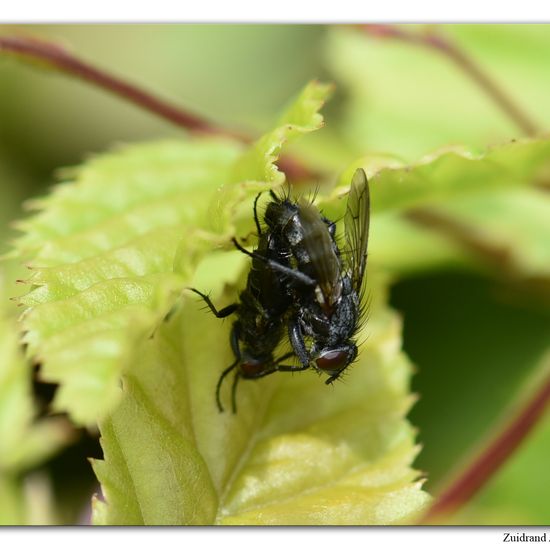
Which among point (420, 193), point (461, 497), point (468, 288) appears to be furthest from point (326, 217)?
point (468, 288)

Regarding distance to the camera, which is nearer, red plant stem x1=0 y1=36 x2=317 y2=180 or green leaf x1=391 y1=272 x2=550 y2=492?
red plant stem x1=0 y1=36 x2=317 y2=180

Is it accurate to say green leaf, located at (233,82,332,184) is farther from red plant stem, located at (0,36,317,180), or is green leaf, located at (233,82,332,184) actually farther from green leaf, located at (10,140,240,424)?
red plant stem, located at (0,36,317,180)

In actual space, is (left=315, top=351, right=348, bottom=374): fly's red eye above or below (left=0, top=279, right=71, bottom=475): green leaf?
above

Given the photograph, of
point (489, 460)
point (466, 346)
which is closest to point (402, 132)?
point (466, 346)

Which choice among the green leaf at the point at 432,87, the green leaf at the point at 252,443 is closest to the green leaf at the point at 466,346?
the green leaf at the point at 432,87

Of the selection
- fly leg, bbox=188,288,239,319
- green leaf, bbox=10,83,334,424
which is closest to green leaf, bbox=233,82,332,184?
green leaf, bbox=10,83,334,424

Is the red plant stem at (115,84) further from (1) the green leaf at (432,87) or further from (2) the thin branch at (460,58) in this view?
(1) the green leaf at (432,87)

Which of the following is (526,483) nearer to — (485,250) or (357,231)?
(485,250)
